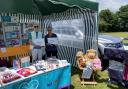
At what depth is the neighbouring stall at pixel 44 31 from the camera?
5.11 metres

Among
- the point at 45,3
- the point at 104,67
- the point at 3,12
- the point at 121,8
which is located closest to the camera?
the point at 3,12

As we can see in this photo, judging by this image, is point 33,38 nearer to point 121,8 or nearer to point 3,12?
point 3,12

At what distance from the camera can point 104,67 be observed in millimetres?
7586

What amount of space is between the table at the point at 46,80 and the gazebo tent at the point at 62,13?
168 centimetres

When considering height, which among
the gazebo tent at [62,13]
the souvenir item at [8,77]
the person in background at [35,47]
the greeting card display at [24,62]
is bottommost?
the souvenir item at [8,77]

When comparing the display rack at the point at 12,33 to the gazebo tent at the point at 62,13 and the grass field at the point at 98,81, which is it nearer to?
the gazebo tent at the point at 62,13

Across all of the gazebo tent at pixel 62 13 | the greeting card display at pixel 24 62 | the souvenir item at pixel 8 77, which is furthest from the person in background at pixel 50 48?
the souvenir item at pixel 8 77

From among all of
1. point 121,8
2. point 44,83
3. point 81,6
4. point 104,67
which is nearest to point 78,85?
point 104,67

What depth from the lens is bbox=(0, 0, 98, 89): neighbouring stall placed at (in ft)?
16.8

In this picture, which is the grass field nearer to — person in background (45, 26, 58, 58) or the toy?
the toy

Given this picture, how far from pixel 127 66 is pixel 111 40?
12.1 feet

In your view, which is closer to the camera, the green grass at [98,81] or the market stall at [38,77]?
the market stall at [38,77]

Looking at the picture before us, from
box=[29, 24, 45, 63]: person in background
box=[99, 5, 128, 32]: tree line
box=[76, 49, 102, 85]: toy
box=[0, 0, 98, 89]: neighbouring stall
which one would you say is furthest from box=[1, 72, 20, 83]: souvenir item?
box=[99, 5, 128, 32]: tree line

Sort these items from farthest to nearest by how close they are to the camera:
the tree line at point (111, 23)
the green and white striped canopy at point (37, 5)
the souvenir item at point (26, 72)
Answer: the tree line at point (111, 23)
the green and white striped canopy at point (37, 5)
the souvenir item at point (26, 72)
